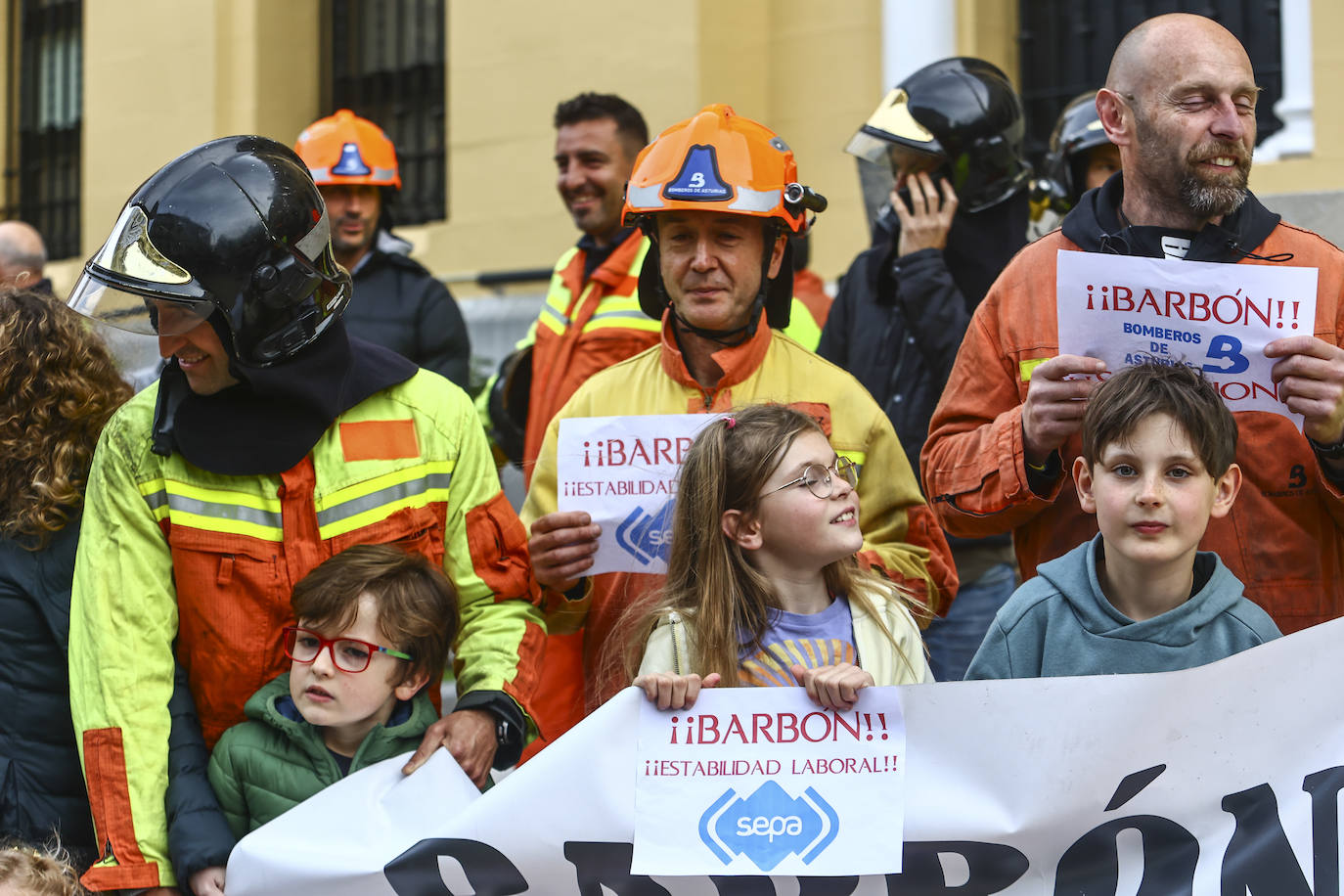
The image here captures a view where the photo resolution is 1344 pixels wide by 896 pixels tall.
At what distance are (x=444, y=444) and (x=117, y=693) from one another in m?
0.86

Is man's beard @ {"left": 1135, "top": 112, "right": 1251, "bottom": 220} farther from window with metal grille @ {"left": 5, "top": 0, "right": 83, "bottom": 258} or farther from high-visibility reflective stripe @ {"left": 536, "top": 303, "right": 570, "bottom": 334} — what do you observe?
window with metal grille @ {"left": 5, "top": 0, "right": 83, "bottom": 258}

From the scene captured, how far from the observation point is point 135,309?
11.7 feet

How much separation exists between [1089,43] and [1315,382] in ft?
20.4

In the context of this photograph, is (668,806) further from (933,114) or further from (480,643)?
(933,114)

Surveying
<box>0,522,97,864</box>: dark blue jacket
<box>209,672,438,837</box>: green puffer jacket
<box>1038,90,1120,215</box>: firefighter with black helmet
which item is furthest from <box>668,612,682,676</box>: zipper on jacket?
<box>1038,90,1120,215</box>: firefighter with black helmet

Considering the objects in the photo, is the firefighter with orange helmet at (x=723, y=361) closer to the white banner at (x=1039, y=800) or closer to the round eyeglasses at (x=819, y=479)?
the round eyeglasses at (x=819, y=479)

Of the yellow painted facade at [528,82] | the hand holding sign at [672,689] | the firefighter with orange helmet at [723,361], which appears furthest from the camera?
the yellow painted facade at [528,82]

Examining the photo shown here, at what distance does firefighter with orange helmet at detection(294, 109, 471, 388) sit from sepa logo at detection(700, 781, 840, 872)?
314 cm

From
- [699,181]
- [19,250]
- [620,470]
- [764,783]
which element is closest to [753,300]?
[699,181]

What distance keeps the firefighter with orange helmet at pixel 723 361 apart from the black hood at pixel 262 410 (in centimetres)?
61

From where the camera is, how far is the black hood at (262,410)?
3.51 meters

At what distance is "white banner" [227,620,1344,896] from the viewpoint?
3.06m

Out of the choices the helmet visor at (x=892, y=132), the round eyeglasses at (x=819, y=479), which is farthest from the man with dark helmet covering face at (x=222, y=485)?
the helmet visor at (x=892, y=132)

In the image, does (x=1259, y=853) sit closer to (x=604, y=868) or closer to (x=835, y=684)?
(x=835, y=684)
